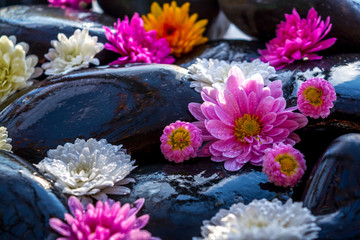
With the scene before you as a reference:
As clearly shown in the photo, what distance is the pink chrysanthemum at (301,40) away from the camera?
1.91 meters

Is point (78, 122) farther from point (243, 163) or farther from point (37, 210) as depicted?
point (243, 163)

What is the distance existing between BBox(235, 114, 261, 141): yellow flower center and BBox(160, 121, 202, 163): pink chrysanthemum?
0.12 meters

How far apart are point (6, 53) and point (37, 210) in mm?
928

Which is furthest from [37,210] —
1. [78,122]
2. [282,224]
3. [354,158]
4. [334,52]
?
[334,52]

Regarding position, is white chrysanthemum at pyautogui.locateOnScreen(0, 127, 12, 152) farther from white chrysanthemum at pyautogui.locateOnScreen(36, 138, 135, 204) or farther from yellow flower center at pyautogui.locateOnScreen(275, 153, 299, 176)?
yellow flower center at pyautogui.locateOnScreen(275, 153, 299, 176)

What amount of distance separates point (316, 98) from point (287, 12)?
0.72 m

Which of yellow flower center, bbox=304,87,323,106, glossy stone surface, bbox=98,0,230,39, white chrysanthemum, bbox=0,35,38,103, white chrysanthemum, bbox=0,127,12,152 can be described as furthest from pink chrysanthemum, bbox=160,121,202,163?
glossy stone surface, bbox=98,0,230,39

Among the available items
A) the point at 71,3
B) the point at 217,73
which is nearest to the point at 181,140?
the point at 217,73

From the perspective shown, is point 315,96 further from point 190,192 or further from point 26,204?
point 26,204

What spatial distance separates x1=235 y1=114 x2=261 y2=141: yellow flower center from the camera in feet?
5.01

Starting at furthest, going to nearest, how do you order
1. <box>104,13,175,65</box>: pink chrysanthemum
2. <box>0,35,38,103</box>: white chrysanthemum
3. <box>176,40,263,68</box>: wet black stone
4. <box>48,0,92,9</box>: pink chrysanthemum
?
<box>48,0,92,9</box>: pink chrysanthemum → <box>176,40,263,68</box>: wet black stone → <box>104,13,175,65</box>: pink chrysanthemum → <box>0,35,38,103</box>: white chrysanthemum

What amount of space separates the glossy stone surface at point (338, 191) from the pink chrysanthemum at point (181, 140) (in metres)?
0.40

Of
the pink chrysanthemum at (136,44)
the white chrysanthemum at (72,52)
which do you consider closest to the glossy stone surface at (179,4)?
the pink chrysanthemum at (136,44)

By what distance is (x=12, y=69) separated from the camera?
193 cm
